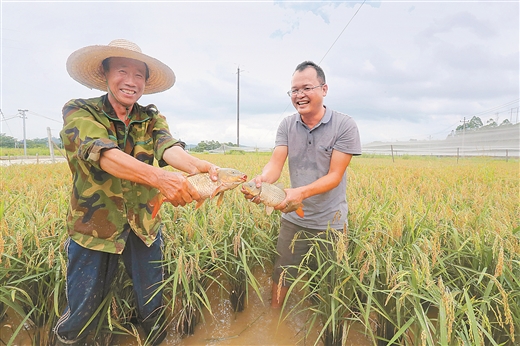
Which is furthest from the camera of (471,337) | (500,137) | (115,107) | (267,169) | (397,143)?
(397,143)

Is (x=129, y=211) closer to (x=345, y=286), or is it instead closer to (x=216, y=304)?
(x=216, y=304)

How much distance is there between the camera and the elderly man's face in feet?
6.32

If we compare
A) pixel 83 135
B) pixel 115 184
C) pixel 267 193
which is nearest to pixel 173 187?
pixel 115 184

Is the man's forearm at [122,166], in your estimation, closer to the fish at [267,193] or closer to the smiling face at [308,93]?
the fish at [267,193]

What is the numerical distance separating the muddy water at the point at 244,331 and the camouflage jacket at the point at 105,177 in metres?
0.87

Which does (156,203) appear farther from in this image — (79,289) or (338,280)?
(338,280)

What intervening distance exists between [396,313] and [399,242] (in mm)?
611

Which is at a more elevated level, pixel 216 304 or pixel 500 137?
pixel 500 137

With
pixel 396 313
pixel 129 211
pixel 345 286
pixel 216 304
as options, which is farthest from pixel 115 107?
pixel 396 313

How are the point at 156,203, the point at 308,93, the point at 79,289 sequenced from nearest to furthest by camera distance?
the point at 79,289 < the point at 156,203 < the point at 308,93

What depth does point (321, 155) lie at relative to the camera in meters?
2.59

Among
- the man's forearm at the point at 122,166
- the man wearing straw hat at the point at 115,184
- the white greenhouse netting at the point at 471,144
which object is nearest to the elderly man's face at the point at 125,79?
the man wearing straw hat at the point at 115,184

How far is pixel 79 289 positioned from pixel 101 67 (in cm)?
163

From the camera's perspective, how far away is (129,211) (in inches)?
80.5
